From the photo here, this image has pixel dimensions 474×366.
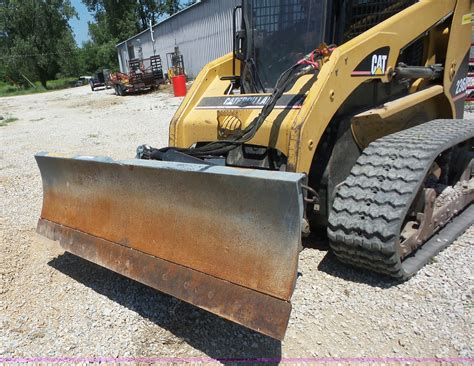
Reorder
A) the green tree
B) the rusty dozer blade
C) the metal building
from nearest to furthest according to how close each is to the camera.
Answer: the rusty dozer blade
the metal building
the green tree

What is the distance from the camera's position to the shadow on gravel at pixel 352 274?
8.98 ft

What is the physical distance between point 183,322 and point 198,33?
833 inches

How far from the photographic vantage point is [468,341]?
7.21 ft

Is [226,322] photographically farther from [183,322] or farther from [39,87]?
[39,87]

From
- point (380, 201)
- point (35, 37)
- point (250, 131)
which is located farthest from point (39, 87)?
point (380, 201)

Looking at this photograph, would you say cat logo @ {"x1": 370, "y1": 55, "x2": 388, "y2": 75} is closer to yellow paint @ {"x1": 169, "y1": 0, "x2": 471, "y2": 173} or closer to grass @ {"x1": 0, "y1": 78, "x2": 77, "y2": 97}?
yellow paint @ {"x1": 169, "y1": 0, "x2": 471, "y2": 173}

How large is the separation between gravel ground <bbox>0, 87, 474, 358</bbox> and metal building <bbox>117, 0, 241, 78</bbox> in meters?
16.7

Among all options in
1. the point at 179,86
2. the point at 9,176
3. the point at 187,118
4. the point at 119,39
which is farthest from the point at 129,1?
the point at 187,118

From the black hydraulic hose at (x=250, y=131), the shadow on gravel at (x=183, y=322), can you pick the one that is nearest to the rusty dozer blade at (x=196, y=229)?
the shadow on gravel at (x=183, y=322)

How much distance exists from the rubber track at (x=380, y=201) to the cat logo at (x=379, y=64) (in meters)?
0.55

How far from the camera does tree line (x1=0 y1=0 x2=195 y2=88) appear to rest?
133 ft

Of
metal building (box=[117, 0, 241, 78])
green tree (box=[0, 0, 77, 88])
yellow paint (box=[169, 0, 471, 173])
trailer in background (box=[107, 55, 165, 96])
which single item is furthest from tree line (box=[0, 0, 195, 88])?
yellow paint (box=[169, 0, 471, 173])

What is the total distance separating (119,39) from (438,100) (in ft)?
156

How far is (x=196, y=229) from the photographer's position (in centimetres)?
243
